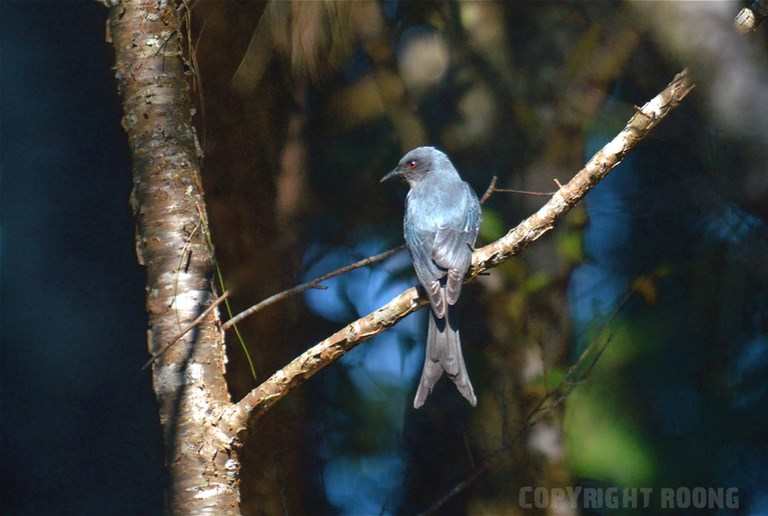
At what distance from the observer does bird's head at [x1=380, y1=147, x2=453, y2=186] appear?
3.69 metres

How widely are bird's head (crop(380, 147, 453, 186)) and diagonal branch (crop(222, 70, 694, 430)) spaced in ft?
3.28

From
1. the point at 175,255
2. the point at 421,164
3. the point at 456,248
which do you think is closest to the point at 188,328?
the point at 175,255

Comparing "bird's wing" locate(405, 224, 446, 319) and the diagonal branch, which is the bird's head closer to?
"bird's wing" locate(405, 224, 446, 319)

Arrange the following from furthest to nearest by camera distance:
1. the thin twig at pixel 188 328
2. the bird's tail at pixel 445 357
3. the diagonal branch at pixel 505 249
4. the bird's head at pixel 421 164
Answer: the bird's head at pixel 421 164, the bird's tail at pixel 445 357, the thin twig at pixel 188 328, the diagonal branch at pixel 505 249

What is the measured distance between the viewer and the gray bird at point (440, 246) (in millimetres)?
2906

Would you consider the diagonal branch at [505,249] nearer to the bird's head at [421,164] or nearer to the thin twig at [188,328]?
the thin twig at [188,328]

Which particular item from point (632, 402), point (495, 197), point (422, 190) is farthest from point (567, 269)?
point (422, 190)

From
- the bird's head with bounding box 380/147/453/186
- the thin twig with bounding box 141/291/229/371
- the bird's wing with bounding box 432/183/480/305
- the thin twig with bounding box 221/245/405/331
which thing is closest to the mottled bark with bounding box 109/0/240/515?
the thin twig with bounding box 141/291/229/371

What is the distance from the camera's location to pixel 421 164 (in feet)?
12.2

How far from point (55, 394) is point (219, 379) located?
159cm

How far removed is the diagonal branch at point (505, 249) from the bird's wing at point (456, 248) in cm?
20

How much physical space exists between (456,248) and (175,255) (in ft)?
2.96

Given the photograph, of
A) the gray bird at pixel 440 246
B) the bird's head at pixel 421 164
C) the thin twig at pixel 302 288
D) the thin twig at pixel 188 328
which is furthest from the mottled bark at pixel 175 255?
the bird's head at pixel 421 164

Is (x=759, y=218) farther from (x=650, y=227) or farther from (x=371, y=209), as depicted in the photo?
(x=371, y=209)
